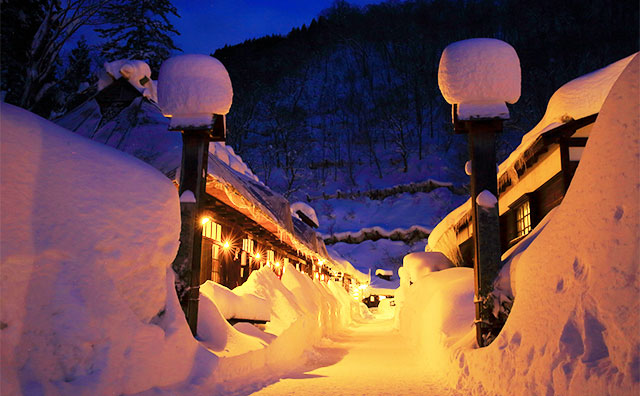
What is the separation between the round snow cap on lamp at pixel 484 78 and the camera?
22.6ft

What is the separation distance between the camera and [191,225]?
6848 millimetres

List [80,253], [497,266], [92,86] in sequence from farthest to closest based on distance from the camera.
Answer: [92,86] < [497,266] < [80,253]

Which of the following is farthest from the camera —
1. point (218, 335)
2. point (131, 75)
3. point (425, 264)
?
point (425, 264)

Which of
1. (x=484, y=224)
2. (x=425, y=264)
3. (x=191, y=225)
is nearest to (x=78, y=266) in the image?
(x=191, y=225)

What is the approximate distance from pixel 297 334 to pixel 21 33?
8699mm

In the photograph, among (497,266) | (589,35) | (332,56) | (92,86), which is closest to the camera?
(497,266)

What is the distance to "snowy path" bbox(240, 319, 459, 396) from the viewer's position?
6.23 m

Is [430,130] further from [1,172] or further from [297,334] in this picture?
[1,172]

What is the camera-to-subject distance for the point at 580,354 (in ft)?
10.8

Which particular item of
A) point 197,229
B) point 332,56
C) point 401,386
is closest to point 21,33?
point 197,229

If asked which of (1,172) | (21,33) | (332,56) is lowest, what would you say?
(1,172)

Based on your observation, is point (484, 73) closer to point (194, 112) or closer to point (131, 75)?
point (194, 112)

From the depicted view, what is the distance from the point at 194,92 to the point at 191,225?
81.9 inches

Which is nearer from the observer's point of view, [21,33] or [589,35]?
[21,33]
